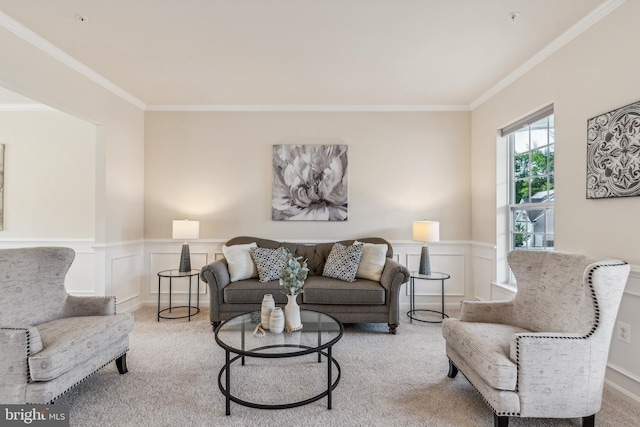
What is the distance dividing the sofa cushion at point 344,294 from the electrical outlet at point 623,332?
1.75m

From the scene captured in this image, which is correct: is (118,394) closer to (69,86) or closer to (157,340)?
(157,340)

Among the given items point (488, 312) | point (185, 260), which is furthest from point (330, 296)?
point (185, 260)

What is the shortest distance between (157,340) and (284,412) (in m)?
1.76

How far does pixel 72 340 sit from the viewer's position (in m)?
1.87

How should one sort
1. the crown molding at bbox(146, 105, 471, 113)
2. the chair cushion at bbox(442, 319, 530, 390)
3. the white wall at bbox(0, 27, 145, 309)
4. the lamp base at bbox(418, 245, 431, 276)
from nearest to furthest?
the chair cushion at bbox(442, 319, 530, 390) → the white wall at bbox(0, 27, 145, 309) → the lamp base at bbox(418, 245, 431, 276) → the crown molding at bbox(146, 105, 471, 113)

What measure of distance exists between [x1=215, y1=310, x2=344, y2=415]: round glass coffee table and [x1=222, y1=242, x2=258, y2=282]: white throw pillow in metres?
0.96

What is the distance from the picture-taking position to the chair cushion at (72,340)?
1.70 m

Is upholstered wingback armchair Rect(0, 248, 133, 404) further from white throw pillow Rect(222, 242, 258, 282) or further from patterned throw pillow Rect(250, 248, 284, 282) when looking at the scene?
patterned throw pillow Rect(250, 248, 284, 282)

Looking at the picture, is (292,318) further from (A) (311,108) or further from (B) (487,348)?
(A) (311,108)

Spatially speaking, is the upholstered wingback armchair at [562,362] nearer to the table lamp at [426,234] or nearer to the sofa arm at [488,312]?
the sofa arm at [488,312]

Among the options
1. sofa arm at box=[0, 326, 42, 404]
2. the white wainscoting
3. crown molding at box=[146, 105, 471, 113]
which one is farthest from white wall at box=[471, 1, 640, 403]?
the white wainscoting

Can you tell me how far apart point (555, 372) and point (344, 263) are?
207 centimetres

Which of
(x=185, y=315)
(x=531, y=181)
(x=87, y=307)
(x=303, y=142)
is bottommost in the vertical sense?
(x=185, y=315)

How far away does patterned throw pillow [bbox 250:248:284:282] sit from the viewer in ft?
11.0
